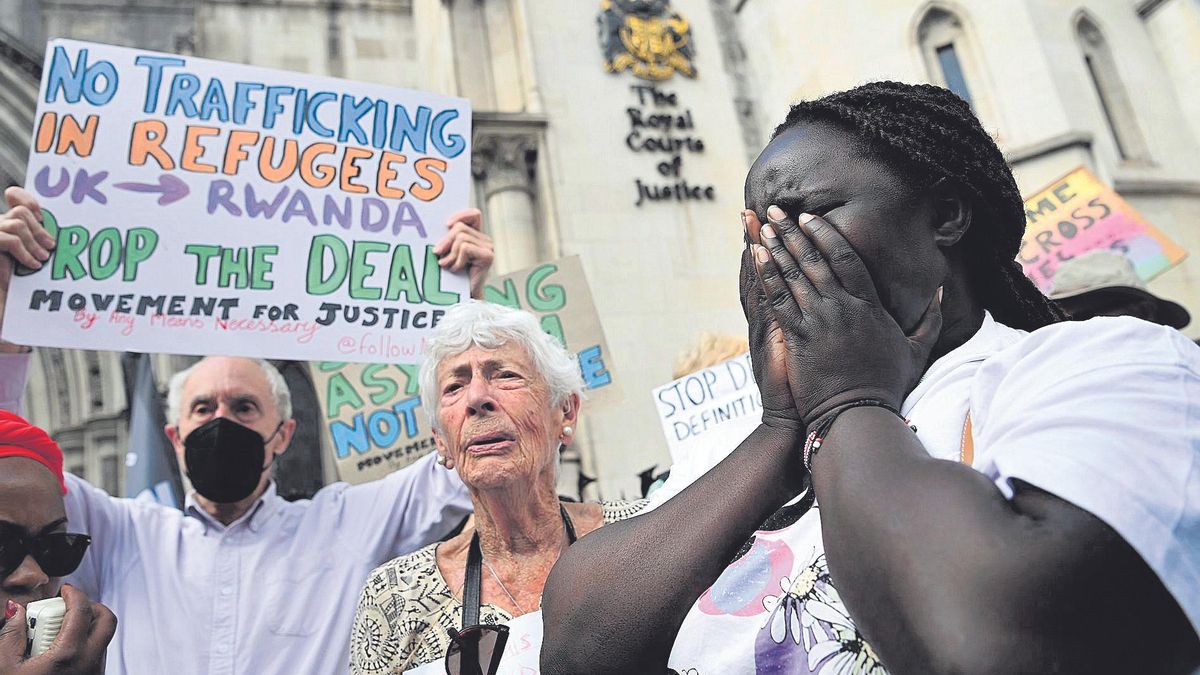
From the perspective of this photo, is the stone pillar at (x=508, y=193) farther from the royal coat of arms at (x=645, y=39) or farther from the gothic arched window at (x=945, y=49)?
the gothic arched window at (x=945, y=49)

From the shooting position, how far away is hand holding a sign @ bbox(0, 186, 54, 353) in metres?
2.35

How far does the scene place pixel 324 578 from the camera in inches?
94.8

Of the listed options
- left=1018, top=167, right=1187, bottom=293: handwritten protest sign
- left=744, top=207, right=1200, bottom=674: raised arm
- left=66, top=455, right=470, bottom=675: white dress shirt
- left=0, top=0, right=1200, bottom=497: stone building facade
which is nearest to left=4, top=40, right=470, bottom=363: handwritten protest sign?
left=66, top=455, right=470, bottom=675: white dress shirt

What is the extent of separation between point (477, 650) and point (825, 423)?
108 cm

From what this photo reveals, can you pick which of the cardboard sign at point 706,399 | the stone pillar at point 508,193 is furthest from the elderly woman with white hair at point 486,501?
the stone pillar at point 508,193

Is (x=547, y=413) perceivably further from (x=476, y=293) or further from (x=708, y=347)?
(x=708, y=347)

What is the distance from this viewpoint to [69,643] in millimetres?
1488

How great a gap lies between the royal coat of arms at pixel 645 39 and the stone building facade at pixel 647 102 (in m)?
0.10

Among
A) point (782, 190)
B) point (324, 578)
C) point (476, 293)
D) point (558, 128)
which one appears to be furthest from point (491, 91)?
point (782, 190)

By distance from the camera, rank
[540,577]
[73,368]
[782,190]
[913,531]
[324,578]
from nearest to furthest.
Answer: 1. [913,531]
2. [782,190]
3. [540,577]
4. [324,578]
5. [73,368]

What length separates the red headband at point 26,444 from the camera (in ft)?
5.96

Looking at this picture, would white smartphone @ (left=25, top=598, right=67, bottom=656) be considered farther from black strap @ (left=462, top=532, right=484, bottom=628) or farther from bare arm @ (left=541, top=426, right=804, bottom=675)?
bare arm @ (left=541, top=426, right=804, bottom=675)

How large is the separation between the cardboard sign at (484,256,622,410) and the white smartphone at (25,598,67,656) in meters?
2.61

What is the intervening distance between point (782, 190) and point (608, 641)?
551mm
